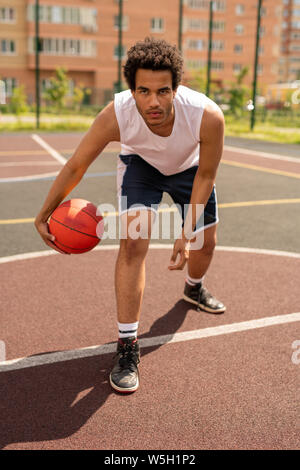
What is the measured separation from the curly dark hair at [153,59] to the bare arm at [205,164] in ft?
1.14

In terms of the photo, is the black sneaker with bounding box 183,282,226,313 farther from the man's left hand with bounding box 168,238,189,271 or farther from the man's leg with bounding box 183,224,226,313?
the man's left hand with bounding box 168,238,189,271

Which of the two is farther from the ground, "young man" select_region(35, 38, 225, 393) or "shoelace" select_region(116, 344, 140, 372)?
"young man" select_region(35, 38, 225, 393)

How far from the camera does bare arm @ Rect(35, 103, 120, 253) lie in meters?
3.36

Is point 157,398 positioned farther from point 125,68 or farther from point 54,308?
point 125,68

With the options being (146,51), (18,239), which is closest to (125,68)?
(146,51)

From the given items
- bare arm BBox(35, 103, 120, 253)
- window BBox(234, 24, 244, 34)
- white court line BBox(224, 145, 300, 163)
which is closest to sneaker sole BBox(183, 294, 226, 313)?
bare arm BBox(35, 103, 120, 253)

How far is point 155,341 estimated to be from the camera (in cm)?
394

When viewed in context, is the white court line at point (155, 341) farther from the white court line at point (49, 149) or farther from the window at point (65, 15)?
the window at point (65, 15)

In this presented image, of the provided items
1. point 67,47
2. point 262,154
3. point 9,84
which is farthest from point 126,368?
point 67,47

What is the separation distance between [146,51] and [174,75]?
0.74 ft

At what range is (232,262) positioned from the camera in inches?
231

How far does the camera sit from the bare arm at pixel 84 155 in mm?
3359

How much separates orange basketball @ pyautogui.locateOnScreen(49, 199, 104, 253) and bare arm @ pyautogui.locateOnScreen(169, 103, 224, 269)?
0.72 metres

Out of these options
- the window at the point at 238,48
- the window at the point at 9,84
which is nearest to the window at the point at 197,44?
the window at the point at 238,48
